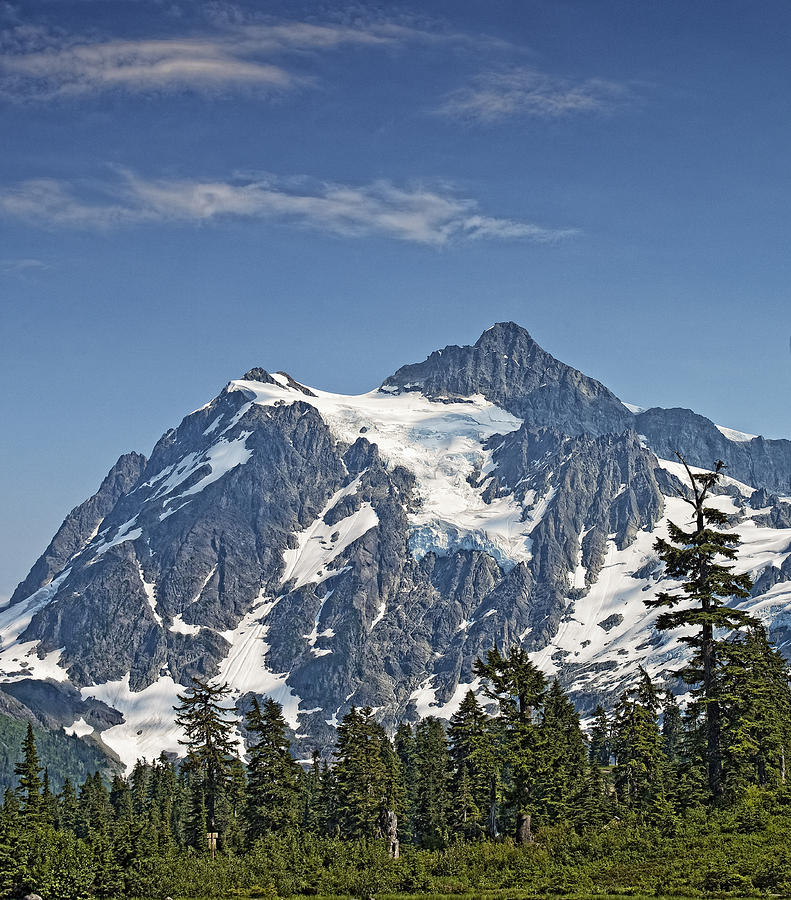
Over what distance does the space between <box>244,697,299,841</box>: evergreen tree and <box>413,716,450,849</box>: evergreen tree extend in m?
12.6

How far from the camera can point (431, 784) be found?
401 ft

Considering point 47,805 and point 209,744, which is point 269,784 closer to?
point 209,744

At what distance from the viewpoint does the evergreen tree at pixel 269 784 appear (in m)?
90.1

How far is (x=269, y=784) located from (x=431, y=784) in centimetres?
3409

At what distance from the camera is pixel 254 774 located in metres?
92.8

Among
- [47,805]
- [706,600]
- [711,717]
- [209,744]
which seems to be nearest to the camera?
[706,600]

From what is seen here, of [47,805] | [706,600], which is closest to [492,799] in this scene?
[706,600]

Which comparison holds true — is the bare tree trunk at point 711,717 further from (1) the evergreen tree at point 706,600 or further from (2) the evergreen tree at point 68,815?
(2) the evergreen tree at point 68,815

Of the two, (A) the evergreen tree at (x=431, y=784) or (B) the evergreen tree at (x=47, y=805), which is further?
(B) the evergreen tree at (x=47, y=805)

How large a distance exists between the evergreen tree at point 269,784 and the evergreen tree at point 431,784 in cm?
1263

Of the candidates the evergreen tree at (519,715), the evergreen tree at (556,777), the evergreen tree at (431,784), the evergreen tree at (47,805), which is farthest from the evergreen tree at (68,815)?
the evergreen tree at (519,715)

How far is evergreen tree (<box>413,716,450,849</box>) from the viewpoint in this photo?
360 feet

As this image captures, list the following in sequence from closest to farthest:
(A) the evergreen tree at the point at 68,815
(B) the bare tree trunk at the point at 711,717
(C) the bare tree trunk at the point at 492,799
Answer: (B) the bare tree trunk at the point at 711,717 → (C) the bare tree trunk at the point at 492,799 → (A) the evergreen tree at the point at 68,815

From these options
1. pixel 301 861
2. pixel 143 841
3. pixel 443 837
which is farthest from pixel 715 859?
pixel 443 837
